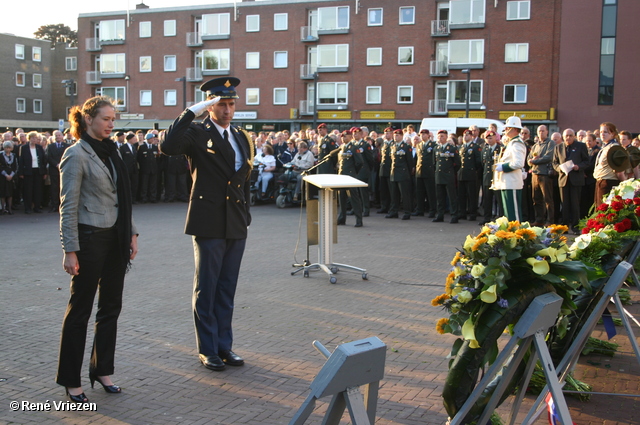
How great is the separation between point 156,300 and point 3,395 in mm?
3083

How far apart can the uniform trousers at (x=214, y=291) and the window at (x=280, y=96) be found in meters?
48.5

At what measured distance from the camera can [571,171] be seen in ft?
46.8

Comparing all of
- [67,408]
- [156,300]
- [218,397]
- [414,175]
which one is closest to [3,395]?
[67,408]

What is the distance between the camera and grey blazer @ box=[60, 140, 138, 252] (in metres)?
4.57

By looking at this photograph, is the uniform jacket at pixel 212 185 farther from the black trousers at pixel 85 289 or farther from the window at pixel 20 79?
the window at pixel 20 79

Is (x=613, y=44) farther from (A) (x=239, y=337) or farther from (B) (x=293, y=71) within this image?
(A) (x=239, y=337)

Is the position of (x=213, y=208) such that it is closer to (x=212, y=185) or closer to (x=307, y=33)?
(x=212, y=185)

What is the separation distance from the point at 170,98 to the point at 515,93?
93.3 feet

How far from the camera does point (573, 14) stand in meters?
44.1

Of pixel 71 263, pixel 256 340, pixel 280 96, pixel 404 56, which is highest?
pixel 404 56

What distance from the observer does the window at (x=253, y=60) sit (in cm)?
5375

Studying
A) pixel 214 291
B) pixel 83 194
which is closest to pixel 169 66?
pixel 214 291

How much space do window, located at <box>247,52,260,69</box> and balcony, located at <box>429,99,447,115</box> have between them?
1462cm

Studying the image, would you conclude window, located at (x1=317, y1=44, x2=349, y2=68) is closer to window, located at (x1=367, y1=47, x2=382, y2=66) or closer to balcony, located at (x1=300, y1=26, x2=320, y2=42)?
balcony, located at (x1=300, y1=26, x2=320, y2=42)
